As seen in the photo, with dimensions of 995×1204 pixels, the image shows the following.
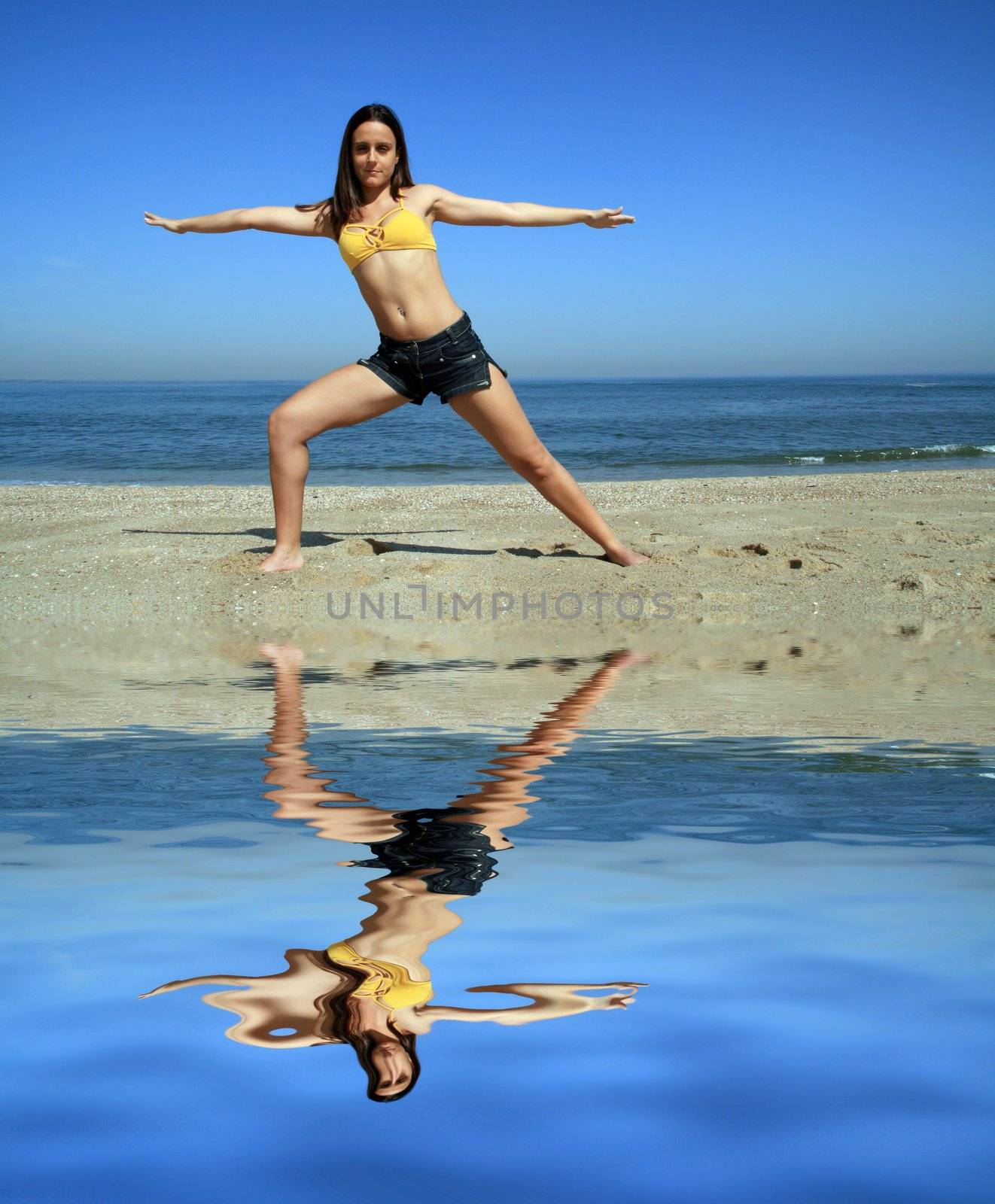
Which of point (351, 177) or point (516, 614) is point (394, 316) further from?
point (516, 614)

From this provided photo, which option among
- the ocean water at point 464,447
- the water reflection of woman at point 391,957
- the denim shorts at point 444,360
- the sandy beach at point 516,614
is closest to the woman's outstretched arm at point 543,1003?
the water reflection of woman at point 391,957

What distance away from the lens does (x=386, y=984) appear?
3.93ft

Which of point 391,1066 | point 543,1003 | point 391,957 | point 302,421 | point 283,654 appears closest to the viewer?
point 391,1066

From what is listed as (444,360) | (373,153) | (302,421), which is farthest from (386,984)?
(373,153)

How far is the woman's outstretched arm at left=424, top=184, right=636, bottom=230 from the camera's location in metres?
4.99

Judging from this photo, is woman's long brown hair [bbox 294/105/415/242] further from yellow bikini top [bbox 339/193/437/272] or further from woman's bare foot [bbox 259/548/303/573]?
woman's bare foot [bbox 259/548/303/573]

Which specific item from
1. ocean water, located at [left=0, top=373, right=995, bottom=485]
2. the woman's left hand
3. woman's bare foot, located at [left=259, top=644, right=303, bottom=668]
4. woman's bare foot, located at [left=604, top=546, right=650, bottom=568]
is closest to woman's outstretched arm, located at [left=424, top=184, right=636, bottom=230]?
the woman's left hand

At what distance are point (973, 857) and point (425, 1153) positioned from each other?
3.52 ft

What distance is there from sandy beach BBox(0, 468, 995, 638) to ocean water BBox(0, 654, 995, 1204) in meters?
2.24

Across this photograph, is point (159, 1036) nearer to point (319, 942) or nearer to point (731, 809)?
point (319, 942)

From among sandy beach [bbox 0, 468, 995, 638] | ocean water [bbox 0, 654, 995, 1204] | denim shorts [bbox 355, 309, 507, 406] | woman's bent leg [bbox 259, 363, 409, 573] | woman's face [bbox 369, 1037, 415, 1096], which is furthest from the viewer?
woman's bent leg [bbox 259, 363, 409, 573]

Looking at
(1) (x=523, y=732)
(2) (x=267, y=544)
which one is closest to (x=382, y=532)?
(2) (x=267, y=544)

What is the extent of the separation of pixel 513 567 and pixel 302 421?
1.21 metres

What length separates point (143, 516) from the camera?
23.5 ft
